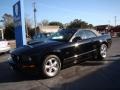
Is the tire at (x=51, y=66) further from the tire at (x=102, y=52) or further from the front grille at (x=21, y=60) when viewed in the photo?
the tire at (x=102, y=52)

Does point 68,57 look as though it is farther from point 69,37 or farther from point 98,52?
point 98,52

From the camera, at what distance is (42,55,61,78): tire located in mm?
6727

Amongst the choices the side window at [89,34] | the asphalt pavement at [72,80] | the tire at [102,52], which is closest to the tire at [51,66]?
the asphalt pavement at [72,80]

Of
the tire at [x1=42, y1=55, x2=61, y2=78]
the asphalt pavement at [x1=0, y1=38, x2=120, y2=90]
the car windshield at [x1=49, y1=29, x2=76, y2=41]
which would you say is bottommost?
the asphalt pavement at [x1=0, y1=38, x2=120, y2=90]

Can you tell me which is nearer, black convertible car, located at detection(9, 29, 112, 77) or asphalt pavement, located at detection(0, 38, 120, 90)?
asphalt pavement, located at detection(0, 38, 120, 90)

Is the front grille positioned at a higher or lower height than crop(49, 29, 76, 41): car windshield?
lower

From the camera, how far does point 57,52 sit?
7090mm

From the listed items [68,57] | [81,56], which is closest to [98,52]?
[81,56]

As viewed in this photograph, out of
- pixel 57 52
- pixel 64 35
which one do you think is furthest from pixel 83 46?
pixel 57 52

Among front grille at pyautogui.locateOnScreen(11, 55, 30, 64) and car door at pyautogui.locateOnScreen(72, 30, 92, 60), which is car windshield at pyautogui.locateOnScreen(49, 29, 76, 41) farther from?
front grille at pyautogui.locateOnScreen(11, 55, 30, 64)

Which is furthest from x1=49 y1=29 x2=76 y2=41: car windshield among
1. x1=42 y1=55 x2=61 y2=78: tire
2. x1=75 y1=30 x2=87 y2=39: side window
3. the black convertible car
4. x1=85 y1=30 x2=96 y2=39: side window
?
x1=42 y1=55 x2=61 y2=78: tire

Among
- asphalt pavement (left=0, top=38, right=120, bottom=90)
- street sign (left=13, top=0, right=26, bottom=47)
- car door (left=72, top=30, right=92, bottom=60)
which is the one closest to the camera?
asphalt pavement (left=0, top=38, right=120, bottom=90)

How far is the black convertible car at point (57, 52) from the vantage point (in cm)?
657

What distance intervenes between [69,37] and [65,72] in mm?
1223
